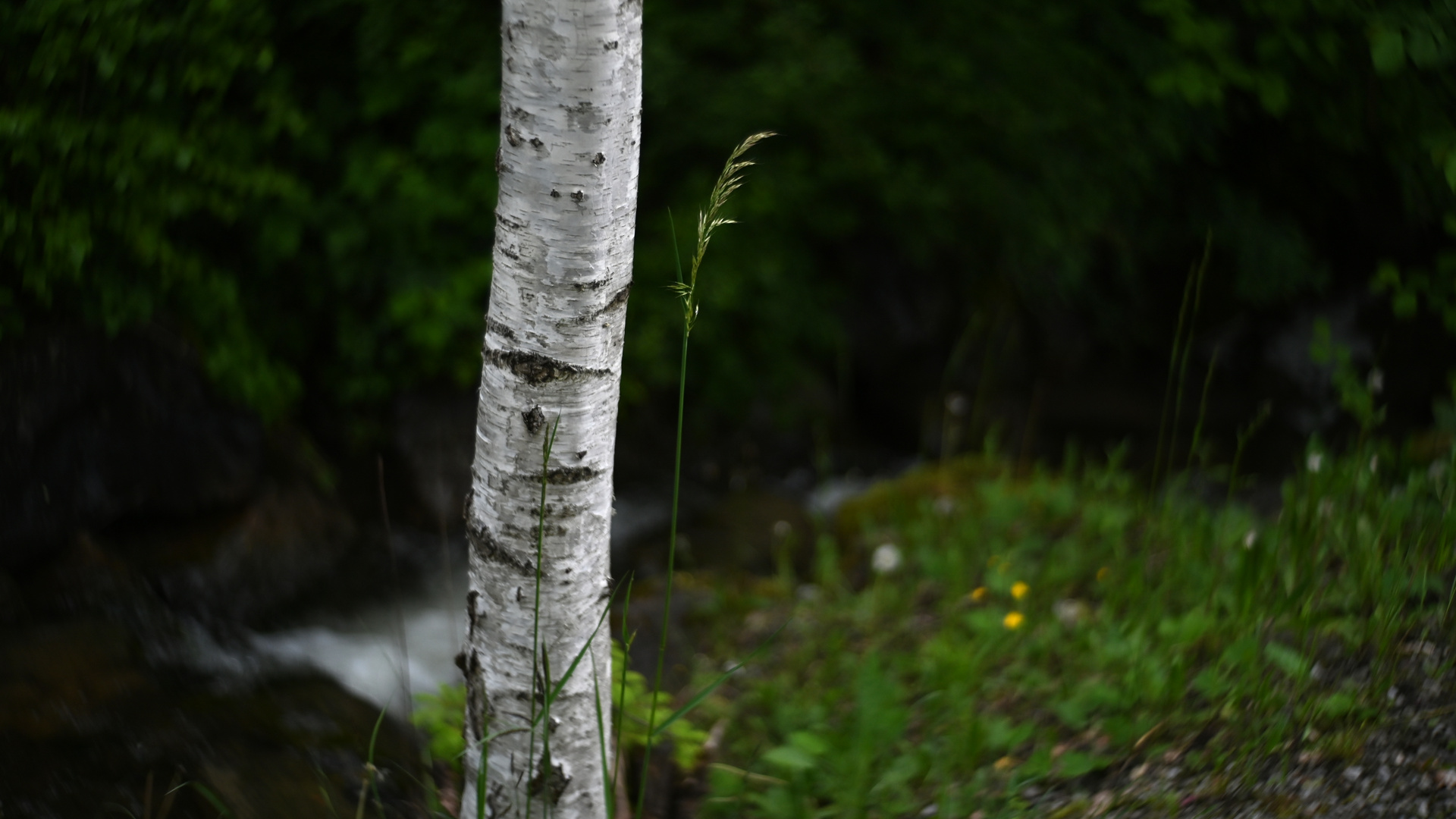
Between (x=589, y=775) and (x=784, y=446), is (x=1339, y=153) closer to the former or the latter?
(x=784, y=446)

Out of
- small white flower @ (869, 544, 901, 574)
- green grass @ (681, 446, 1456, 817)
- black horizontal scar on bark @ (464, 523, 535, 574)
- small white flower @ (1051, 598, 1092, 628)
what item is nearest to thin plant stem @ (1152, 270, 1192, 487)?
green grass @ (681, 446, 1456, 817)

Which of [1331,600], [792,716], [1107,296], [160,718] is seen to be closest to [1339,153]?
[1107,296]

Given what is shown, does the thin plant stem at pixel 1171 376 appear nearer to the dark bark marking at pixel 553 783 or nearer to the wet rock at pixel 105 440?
the dark bark marking at pixel 553 783

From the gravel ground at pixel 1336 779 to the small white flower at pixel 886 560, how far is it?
138 centimetres

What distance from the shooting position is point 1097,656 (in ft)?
8.24

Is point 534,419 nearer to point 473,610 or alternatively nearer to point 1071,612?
point 473,610

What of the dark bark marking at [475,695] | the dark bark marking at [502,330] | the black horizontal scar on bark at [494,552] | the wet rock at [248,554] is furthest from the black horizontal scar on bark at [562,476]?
the wet rock at [248,554]

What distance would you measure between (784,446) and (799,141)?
69.6 inches

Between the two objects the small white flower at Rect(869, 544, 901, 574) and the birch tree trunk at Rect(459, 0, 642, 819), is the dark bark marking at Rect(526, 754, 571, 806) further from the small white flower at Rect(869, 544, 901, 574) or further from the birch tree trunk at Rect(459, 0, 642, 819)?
the small white flower at Rect(869, 544, 901, 574)

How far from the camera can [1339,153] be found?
166 inches

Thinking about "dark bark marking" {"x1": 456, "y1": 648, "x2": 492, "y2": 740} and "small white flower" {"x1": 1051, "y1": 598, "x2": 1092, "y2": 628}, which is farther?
"small white flower" {"x1": 1051, "y1": 598, "x2": 1092, "y2": 628}

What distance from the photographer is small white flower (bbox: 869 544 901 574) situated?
3416 mm

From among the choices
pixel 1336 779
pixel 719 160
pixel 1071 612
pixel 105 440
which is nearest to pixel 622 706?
pixel 1336 779

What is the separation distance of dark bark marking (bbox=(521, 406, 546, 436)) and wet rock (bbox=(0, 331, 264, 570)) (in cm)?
229
